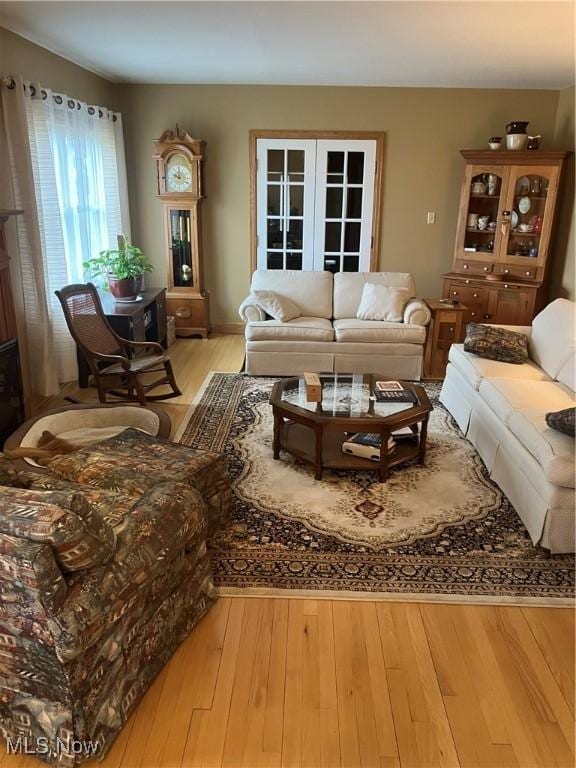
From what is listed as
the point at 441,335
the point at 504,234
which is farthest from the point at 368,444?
the point at 504,234

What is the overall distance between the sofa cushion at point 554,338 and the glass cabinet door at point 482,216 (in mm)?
1560

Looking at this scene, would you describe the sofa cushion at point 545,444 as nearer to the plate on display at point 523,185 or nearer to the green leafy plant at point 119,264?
the plate on display at point 523,185

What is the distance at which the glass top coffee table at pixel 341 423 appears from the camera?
311cm

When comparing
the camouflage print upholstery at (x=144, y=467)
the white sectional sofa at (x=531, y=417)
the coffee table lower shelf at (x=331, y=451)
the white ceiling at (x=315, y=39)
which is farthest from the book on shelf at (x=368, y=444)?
the white ceiling at (x=315, y=39)

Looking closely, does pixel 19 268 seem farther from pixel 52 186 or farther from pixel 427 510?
pixel 427 510

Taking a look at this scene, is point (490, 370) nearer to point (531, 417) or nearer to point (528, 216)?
point (531, 417)

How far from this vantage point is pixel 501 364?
12.5 feet

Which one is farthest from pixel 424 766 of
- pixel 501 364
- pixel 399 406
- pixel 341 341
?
pixel 341 341

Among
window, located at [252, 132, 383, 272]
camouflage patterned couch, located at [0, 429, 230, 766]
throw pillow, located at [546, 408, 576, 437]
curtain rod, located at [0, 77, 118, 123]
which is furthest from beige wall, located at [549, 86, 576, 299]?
camouflage patterned couch, located at [0, 429, 230, 766]

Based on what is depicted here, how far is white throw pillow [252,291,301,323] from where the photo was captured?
15.8ft

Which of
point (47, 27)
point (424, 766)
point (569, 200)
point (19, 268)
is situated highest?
point (47, 27)

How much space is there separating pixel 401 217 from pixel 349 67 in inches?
65.1

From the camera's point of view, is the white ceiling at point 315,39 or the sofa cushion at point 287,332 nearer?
the white ceiling at point 315,39

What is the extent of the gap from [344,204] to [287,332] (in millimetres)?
1928
